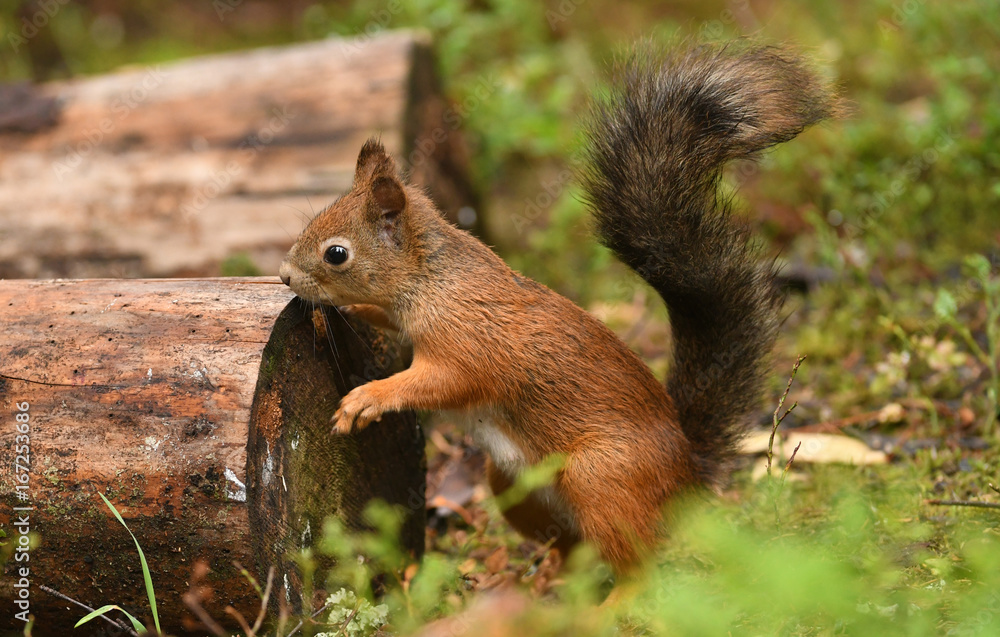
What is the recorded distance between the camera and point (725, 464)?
2.98m

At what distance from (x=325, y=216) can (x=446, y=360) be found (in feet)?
2.15

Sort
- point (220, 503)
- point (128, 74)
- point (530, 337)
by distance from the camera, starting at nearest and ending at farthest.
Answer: point (220, 503), point (530, 337), point (128, 74)

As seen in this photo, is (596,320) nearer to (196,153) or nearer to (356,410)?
(356,410)

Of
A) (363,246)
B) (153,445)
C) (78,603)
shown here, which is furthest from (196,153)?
(78,603)

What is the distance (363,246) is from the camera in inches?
111

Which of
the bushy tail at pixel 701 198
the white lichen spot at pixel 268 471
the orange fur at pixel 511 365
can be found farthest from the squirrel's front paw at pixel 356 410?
the bushy tail at pixel 701 198

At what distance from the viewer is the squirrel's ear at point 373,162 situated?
2920 millimetres

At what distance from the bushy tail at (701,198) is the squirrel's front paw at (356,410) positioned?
3.11ft

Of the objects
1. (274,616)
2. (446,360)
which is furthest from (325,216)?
(274,616)

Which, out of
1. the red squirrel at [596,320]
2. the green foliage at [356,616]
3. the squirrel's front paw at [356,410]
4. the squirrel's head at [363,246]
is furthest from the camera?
the squirrel's head at [363,246]

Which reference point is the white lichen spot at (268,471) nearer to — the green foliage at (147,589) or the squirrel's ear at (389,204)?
the green foliage at (147,589)

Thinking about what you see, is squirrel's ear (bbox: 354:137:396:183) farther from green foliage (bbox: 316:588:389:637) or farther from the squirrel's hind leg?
green foliage (bbox: 316:588:389:637)

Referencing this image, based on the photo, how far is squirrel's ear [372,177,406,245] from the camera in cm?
277

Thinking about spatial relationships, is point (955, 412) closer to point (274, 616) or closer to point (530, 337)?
point (530, 337)
